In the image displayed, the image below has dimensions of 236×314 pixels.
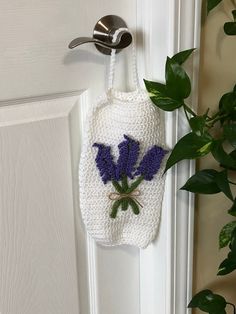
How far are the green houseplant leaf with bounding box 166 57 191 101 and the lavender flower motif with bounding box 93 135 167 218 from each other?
0.12 m

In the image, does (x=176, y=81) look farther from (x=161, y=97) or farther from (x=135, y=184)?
(x=135, y=184)

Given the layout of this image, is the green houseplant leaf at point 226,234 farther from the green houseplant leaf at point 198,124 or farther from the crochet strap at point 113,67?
the crochet strap at point 113,67

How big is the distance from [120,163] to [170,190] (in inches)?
5.0

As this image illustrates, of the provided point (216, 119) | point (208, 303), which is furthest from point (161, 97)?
point (208, 303)

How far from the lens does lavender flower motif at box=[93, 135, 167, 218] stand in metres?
0.96

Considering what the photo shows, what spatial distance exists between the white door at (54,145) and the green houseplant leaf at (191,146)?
0.45 feet

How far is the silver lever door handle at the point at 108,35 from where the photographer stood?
0.91 meters


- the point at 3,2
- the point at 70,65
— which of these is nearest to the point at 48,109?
the point at 70,65

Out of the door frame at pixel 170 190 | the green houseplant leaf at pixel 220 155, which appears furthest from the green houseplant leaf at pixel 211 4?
the green houseplant leaf at pixel 220 155

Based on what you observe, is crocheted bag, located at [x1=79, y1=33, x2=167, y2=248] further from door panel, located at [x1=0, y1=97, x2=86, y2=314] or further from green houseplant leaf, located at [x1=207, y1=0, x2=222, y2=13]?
green houseplant leaf, located at [x1=207, y1=0, x2=222, y2=13]

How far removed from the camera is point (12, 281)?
3.22 ft

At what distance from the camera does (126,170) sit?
986 millimetres

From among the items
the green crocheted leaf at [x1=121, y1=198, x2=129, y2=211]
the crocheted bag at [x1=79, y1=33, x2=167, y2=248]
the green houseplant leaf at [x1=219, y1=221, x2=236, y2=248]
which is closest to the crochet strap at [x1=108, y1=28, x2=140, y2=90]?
the crocheted bag at [x1=79, y1=33, x2=167, y2=248]

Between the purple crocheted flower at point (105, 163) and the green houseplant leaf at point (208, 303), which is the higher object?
the purple crocheted flower at point (105, 163)
